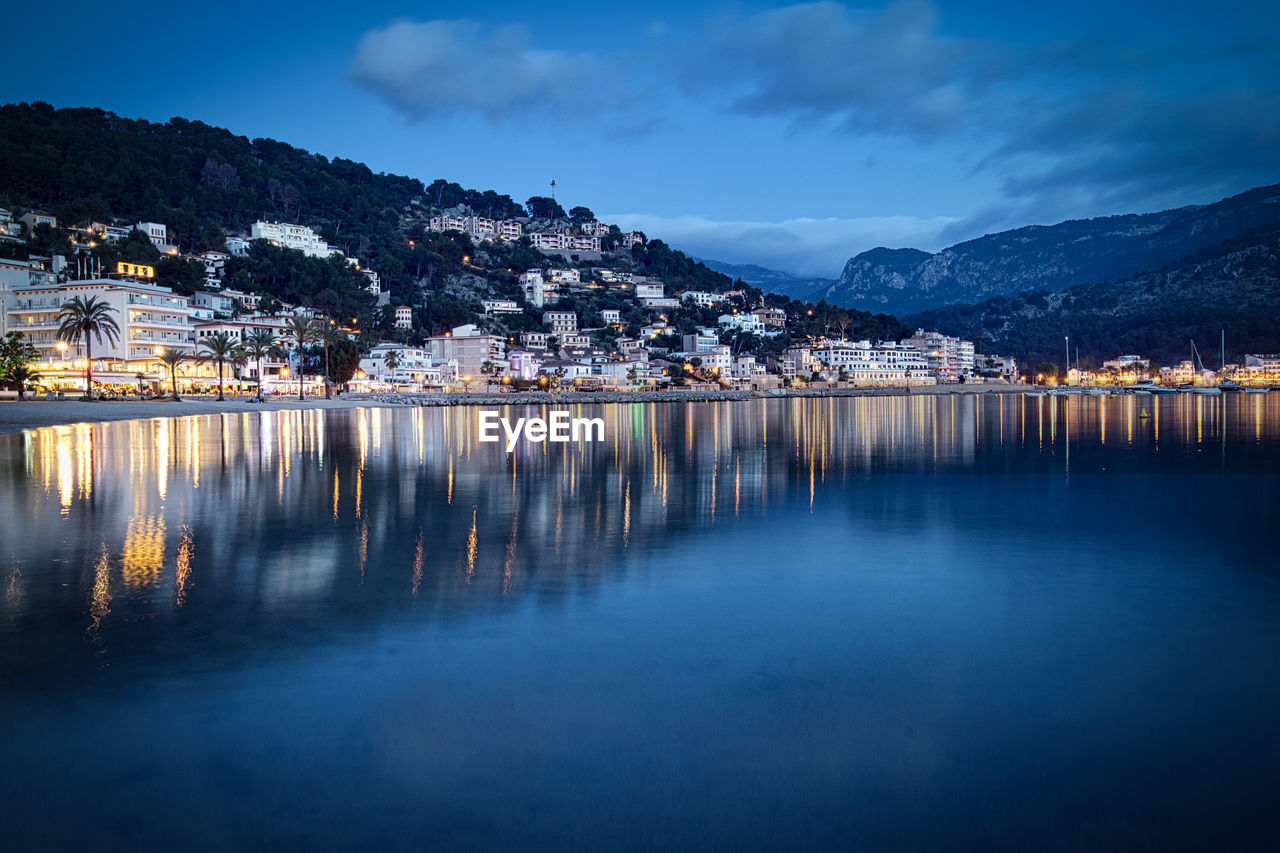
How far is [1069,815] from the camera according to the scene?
4.35 m

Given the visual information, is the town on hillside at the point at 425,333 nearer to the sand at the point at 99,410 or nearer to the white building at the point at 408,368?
the white building at the point at 408,368

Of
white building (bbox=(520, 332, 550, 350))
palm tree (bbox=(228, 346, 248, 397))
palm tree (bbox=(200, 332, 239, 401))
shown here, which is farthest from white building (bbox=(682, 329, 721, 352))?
palm tree (bbox=(200, 332, 239, 401))

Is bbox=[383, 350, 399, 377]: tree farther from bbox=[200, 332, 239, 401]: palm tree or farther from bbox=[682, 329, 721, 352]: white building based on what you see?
bbox=[682, 329, 721, 352]: white building

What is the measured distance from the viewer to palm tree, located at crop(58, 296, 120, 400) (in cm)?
5944

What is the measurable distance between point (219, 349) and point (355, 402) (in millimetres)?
12834

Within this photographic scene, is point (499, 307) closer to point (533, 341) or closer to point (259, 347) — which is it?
point (533, 341)

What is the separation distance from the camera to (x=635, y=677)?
627 cm

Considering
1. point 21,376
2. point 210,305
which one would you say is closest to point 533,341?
point 210,305

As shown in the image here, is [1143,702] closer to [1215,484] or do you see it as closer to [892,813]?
[892,813]

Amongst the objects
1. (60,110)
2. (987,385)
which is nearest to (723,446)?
(987,385)

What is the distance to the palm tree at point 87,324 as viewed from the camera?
2340 inches

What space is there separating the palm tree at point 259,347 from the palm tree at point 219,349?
118 cm

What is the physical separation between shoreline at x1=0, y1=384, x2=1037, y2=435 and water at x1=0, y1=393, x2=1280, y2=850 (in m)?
33.7

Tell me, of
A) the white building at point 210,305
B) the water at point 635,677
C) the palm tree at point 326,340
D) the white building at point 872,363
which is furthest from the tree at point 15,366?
the white building at point 872,363
